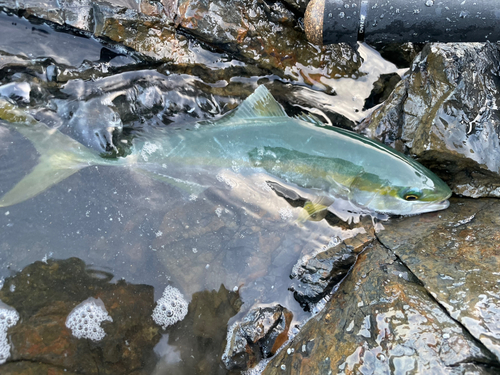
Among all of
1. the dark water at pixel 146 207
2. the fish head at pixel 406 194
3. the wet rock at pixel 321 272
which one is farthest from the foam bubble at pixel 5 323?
the fish head at pixel 406 194

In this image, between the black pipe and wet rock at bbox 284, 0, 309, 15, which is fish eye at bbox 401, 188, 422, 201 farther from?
wet rock at bbox 284, 0, 309, 15

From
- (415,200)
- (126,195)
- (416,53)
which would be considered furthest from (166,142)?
(416,53)

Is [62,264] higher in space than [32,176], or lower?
lower

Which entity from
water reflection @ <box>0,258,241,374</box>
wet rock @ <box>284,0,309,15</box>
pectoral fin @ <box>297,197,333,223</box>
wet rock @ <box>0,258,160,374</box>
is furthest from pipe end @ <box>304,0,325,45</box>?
wet rock @ <box>0,258,160,374</box>

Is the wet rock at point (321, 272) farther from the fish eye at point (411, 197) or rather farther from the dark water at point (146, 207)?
the fish eye at point (411, 197)

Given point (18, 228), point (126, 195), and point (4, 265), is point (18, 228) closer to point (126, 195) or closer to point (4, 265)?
point (4, 265)

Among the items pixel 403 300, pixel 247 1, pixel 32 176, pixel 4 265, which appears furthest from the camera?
pixel 247 1

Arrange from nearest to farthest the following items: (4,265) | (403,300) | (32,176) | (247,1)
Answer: (403,300)
(4,265)
(32,176)
(247,1)
